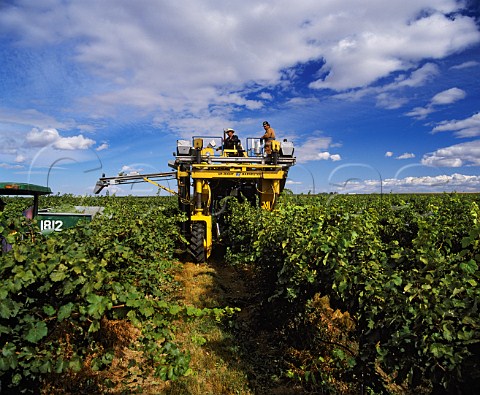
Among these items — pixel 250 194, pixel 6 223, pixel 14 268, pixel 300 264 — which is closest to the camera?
pixel 14 268

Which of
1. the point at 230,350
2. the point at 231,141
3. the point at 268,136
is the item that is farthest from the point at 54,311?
the point at 231,141

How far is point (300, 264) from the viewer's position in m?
3.79

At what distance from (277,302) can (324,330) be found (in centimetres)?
74

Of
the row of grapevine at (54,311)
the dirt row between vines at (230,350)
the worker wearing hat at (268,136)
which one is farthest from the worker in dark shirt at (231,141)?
the row of grapevine at (54,311)

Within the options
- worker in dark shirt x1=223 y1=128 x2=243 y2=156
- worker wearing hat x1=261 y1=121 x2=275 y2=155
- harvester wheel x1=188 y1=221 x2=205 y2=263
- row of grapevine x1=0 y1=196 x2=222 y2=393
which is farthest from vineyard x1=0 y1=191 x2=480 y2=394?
worker in dark shirt x1=223 y1=128 x2=243 y2=156

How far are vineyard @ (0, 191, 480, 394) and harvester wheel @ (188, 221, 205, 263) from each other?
307 cm

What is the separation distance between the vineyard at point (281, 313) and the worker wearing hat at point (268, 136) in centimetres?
460

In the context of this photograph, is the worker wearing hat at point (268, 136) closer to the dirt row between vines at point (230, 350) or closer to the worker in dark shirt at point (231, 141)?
the worker in dark shirt at point (231, 141)

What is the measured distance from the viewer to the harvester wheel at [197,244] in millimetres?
8555

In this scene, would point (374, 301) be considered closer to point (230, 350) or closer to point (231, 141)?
point (230, 350)

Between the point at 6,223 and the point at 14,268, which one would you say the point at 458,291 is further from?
the point at 6,223

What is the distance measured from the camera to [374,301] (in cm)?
302

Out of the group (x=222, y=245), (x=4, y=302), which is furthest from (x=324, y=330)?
(x=222, y=245)

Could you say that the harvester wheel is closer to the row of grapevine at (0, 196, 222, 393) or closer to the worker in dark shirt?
the worker in dark shirt
